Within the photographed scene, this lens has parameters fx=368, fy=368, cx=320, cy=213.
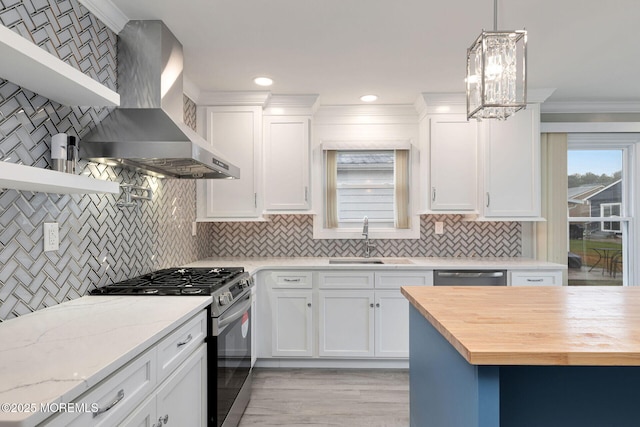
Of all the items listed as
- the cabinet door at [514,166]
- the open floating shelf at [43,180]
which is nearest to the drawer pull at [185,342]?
the open floating shelf at [43,180]

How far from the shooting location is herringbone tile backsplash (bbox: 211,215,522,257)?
384cm

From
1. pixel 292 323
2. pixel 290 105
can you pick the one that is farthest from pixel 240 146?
pixel 292 323

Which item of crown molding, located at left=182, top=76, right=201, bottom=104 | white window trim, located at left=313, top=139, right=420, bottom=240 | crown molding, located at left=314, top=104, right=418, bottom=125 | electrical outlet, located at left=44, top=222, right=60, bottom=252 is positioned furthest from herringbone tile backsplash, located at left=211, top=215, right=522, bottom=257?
electrical outlet, located at left=44, top=222, right=60, bottom=252

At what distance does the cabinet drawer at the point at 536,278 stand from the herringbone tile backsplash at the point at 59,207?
2.99m

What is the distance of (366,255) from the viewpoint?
3822 millimetres

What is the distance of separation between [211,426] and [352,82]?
2706 mm

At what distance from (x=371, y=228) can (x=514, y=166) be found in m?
1.48

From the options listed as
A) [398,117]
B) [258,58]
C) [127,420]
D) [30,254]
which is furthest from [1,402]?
[398,117]

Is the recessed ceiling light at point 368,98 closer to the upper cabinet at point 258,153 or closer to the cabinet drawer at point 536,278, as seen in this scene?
the upper cabinet at point 258,153

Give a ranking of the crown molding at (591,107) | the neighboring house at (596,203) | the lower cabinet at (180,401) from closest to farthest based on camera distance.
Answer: the lower cabinet at (180,401) < the crown molding at (591,107) < the neighboring house at (596,203)

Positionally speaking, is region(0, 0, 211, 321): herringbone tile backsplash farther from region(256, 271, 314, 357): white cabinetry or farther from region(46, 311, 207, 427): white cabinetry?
region(256, 271, 314, 357): white cabinetry

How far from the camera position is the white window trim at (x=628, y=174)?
12.3 ft

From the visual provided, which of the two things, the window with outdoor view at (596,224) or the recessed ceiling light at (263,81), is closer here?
the recessed ceiling light at (263,81)

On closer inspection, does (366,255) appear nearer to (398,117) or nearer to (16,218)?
(398,117)
